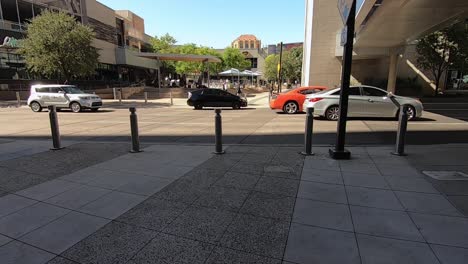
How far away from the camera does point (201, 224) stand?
3504 millimetres

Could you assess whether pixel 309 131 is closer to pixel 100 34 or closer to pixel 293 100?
pixel 293 100

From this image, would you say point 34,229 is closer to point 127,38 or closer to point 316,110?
point 316,110

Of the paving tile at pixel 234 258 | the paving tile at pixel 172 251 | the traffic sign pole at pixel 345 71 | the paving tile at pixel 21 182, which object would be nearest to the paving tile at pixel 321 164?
the traffic sign pole at pixel 345 71

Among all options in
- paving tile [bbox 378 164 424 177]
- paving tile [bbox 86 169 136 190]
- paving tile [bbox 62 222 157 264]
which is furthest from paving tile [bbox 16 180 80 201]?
paving tile [bbox 378 164 424 177]

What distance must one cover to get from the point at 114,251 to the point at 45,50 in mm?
23090

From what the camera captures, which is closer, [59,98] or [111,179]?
[111,179]

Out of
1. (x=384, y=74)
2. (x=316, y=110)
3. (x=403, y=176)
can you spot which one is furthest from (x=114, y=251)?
(x=384, y=74)

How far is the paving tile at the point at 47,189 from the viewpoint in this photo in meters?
4.45

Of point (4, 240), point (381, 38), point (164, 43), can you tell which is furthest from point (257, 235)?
point (164, 43)

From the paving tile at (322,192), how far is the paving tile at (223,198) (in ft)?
2.90

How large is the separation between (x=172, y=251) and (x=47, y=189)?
2.93m

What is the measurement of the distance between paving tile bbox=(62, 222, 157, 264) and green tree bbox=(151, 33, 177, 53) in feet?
168

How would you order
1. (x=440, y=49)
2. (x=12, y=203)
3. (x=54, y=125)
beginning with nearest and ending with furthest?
(x=12, y=203), (x=54, y=125), (x=440, y=49)

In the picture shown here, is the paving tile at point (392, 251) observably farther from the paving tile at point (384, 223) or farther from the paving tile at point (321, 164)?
the paving tile at point (321, 164)
